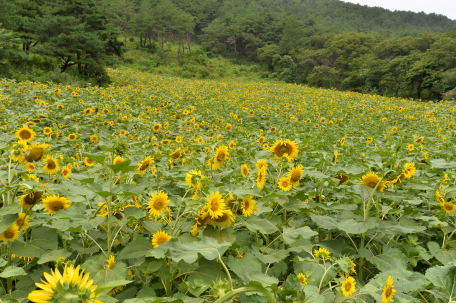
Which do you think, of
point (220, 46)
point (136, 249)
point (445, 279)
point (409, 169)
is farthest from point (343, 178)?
point (220, 46)

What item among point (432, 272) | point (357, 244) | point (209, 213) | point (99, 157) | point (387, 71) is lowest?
point (357, 244)

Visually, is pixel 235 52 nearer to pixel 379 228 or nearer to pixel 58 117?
pixel 58 117

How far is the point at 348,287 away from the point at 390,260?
47 centimetres

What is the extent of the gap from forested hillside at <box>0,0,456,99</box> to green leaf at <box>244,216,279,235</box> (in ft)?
38.3

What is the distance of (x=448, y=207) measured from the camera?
1.41 m

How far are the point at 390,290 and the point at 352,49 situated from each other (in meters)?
39.1

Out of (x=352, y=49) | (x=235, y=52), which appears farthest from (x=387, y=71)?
(x=235, y=52)

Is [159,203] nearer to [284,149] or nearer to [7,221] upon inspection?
[7,221]

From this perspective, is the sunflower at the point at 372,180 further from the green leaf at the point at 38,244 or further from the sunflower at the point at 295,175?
the green leaf at the point at 38,244

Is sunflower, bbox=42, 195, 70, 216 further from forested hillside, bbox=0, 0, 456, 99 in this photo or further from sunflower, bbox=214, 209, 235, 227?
forested hillside, bbox=0, 0, 456, 99

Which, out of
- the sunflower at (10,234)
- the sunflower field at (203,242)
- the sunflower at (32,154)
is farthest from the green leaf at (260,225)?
the sunflower at (32,154)

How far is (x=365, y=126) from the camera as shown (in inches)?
234

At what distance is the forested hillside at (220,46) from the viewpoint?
11750mm

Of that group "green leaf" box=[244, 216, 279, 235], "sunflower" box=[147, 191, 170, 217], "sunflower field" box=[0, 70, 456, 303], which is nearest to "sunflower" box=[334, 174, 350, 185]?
"sunflower field" box=[0, 70, 456, 303]
